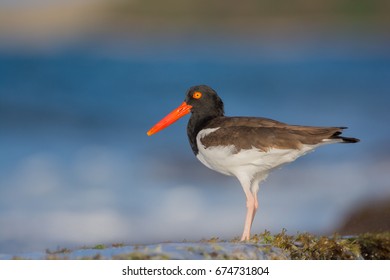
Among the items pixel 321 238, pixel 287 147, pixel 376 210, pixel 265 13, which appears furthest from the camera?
Result: pixel 265 13

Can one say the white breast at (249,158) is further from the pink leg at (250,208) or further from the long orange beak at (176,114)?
the long orange beak at (176,114)

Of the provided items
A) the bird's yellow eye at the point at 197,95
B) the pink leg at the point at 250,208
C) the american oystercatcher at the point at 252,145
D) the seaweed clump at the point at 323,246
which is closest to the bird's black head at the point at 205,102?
the bird's yellow eye at the point at 197,95

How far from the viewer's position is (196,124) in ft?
20.0

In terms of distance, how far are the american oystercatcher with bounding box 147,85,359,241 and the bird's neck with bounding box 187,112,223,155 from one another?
156mm

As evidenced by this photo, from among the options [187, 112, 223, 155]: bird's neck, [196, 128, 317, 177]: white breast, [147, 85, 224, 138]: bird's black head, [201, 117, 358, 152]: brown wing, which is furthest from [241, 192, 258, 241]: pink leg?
[147, 85, 224, 138]: bird's black head

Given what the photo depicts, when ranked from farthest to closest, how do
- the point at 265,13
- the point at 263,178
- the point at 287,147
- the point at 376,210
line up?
1. the point at 265,13
2. the point at 376,210
3. the point at 263,178
4. the point at 287,147

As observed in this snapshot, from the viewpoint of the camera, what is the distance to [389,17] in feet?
39.9

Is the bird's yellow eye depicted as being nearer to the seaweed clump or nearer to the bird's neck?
the bird's neck

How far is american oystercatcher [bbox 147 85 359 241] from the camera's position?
533 cm

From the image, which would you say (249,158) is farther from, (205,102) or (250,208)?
(205,102)

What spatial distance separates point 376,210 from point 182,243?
3.63 meters
